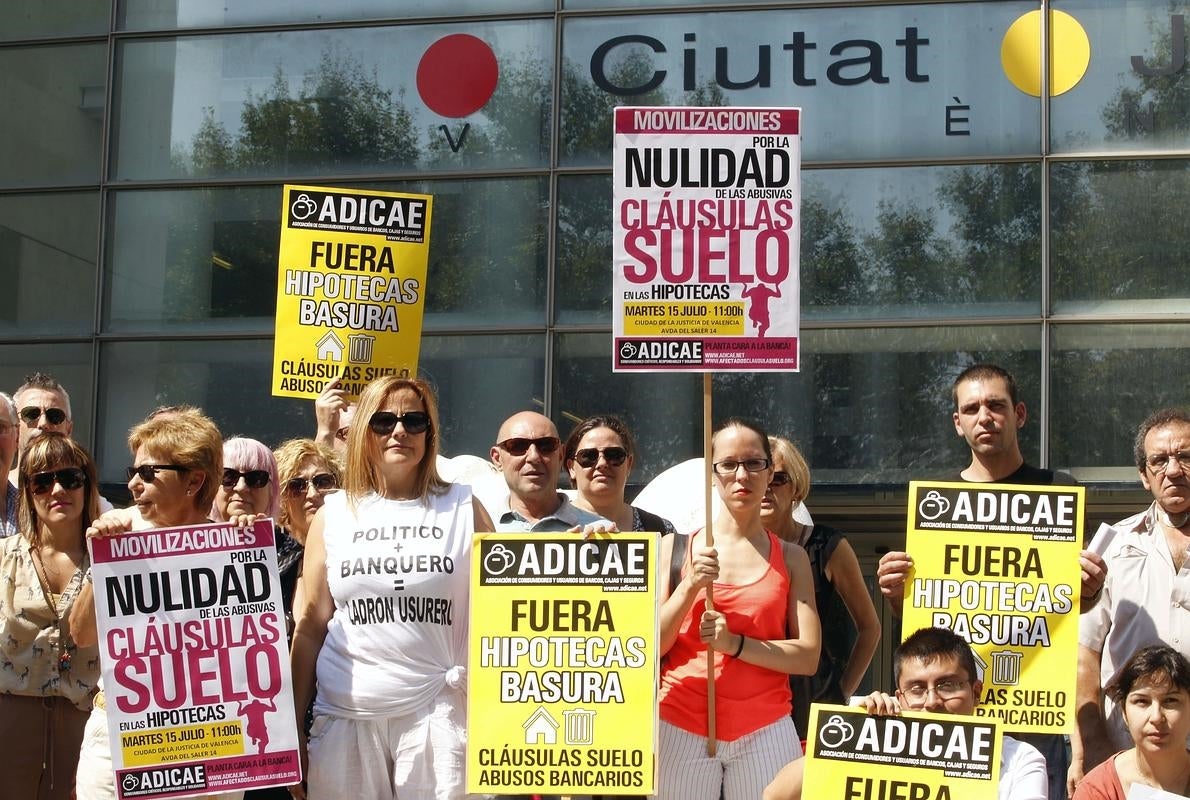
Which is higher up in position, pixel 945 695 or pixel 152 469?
pixel 152 469

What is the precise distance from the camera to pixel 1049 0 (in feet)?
35.6

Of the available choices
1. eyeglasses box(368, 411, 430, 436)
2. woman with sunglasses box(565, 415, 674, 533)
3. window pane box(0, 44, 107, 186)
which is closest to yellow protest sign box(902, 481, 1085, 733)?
woman with sunglasses box(565, 415, 674, 533)

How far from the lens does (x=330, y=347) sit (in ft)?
25.0

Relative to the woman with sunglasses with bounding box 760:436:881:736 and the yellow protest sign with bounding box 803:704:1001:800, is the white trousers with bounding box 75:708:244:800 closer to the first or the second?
the yellow protest sign with bounding box 803:704:1001:800

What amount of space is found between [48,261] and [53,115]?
104 cm

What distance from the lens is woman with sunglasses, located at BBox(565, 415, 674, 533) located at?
6.07 meters

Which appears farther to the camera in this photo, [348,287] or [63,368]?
[63,368]

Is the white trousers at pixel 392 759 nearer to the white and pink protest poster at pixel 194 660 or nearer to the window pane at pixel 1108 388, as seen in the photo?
the white and pink protest poster at pixel 194 660

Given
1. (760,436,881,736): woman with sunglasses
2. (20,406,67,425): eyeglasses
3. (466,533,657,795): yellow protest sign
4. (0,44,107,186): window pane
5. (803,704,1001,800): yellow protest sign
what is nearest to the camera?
(803,704,1001,800): yellow protest sign

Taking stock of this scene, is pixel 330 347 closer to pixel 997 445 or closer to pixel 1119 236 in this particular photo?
pixel 997 445

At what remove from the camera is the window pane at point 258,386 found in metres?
11.1

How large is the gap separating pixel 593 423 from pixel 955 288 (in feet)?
16.7

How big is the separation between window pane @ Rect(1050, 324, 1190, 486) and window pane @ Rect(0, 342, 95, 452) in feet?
20.6

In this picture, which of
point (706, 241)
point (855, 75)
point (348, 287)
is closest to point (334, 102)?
point (855, 75)
